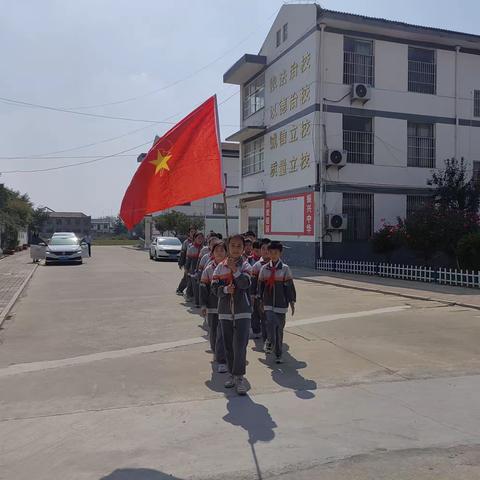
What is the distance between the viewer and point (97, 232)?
5389 inches

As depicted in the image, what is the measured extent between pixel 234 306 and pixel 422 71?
21.0 metres

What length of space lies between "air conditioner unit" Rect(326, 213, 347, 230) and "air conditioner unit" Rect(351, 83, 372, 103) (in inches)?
186

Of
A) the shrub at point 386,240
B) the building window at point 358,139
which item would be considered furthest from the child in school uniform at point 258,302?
the building window at point 358,139

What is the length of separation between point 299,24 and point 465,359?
1940 centimetres

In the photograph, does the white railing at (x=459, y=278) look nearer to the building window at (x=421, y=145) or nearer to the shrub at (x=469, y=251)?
the shrub at (x=469, y=251)

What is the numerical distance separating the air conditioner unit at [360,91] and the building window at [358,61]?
83 cm

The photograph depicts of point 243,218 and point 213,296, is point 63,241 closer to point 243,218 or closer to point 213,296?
point 243,218

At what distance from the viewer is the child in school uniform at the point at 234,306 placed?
19.6ft

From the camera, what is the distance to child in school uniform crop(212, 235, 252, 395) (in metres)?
5.97

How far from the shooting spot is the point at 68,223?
125 metres

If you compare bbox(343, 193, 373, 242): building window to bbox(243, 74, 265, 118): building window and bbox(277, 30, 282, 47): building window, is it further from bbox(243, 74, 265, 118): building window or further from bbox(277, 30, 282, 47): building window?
bbox(277, 30, 282, 47): building window

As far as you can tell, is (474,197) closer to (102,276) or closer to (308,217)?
(308,217)

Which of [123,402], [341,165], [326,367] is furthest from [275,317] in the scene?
[341,165]

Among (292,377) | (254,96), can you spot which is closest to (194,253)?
(292,377)
